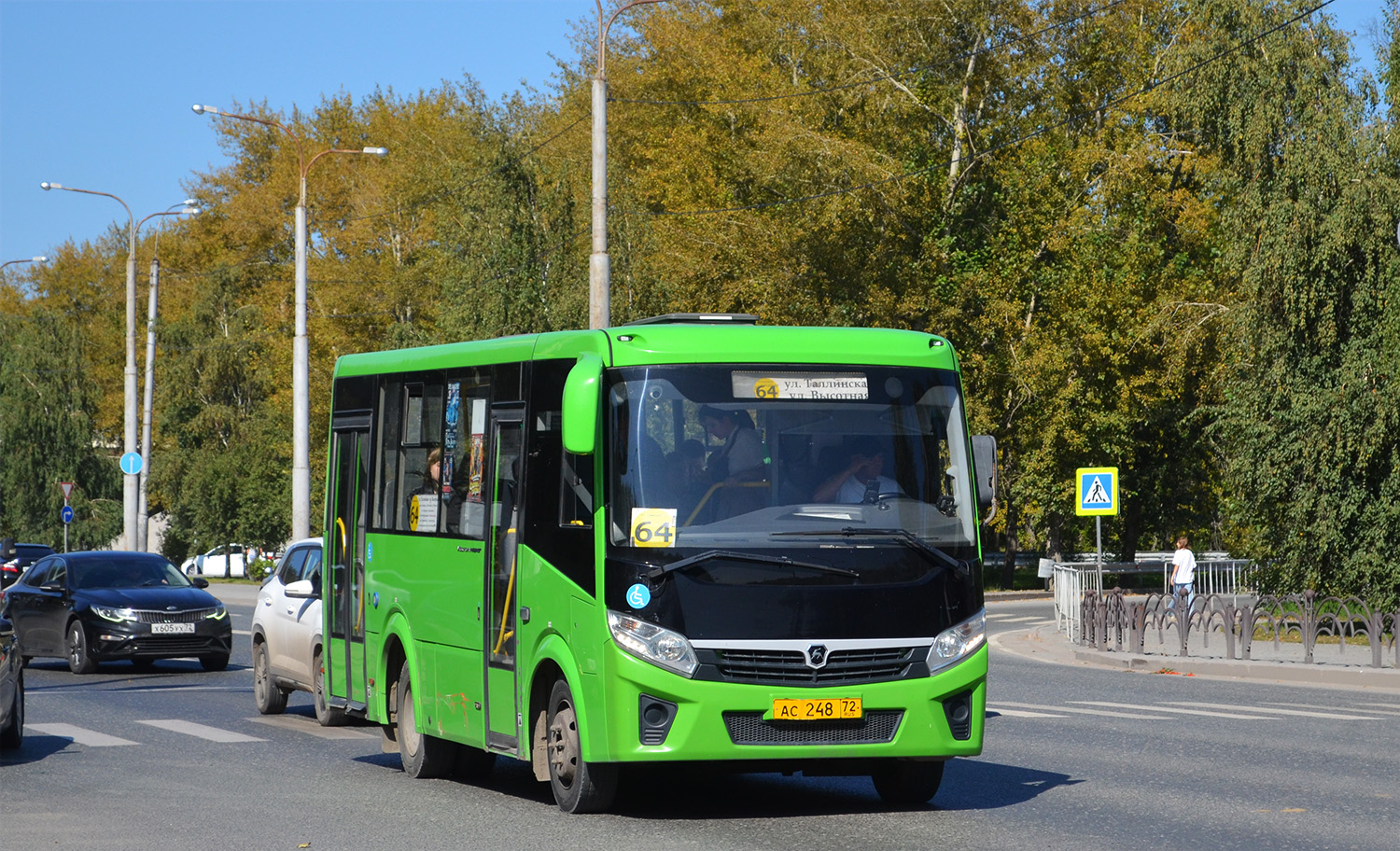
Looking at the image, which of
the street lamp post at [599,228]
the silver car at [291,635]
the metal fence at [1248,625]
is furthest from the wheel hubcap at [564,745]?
the street lamp post at [599,228]

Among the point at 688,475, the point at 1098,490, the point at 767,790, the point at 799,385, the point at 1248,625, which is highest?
the point at 799,385

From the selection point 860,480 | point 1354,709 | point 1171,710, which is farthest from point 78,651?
point 860,480

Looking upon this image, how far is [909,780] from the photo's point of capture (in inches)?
431

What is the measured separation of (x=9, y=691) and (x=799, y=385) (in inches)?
282

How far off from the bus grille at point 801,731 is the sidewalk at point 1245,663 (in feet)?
44.4

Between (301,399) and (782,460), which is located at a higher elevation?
(301,399)

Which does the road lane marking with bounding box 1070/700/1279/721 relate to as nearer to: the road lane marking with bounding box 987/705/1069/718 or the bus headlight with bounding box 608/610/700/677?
the road lane marking with bounding box 987/705/1069/718

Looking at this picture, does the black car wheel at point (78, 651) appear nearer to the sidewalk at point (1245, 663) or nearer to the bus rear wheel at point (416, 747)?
the bus rear wheel at point (416, 747)

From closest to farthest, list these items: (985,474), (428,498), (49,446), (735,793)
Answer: (985,474) → (735,793) → (428,498) → (49,446)

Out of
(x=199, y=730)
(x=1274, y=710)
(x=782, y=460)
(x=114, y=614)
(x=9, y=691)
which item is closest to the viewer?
(x=782, y=460)

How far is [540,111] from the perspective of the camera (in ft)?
230

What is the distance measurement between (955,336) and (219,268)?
3786cm

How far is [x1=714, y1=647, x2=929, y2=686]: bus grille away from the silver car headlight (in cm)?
1534

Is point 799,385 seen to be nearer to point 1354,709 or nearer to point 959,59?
point 1354,709
